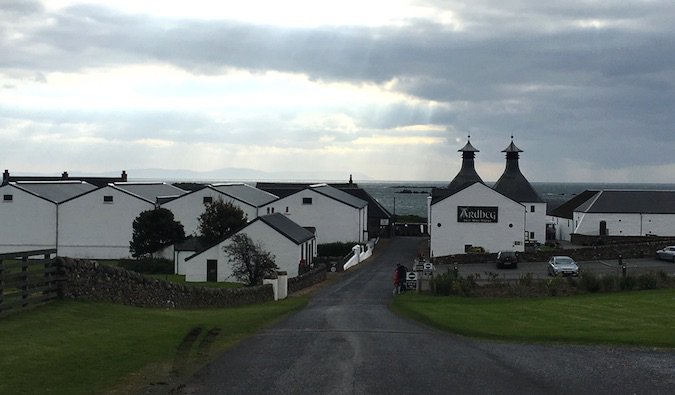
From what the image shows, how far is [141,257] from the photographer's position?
6556 cm

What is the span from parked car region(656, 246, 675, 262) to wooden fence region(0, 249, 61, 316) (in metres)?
46.4

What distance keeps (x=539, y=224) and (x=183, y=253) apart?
1508 inches

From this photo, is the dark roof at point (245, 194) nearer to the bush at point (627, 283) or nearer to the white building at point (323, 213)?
the white building at point (323, 213)

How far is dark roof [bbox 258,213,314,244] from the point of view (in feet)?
180

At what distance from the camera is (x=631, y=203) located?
75938 mm

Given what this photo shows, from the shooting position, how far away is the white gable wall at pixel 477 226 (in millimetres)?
67250

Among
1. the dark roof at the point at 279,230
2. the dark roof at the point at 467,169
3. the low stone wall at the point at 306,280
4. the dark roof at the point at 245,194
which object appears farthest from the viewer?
the dark roof at the point at 467,169

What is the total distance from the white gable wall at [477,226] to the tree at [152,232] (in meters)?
23.2

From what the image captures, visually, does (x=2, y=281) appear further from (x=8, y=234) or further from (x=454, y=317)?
(x=8, y=234)

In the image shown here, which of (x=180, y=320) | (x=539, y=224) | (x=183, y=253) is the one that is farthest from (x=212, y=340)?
(x=539, y=224)

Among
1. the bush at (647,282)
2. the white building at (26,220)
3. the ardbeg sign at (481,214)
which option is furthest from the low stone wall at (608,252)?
the white building at (26,220)

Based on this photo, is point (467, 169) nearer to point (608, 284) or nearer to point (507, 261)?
Answer: point (507, 261)

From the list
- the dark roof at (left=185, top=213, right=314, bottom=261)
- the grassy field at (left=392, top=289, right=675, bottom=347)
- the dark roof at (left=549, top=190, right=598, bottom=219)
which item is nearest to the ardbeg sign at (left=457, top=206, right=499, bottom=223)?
the dark roof at (left=185, top=213, right=314, bottom=261)

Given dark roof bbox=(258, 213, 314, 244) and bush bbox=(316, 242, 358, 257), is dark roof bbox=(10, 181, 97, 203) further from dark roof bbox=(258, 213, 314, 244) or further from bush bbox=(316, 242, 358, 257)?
bush bbox=(316, 242, 358, 257)
